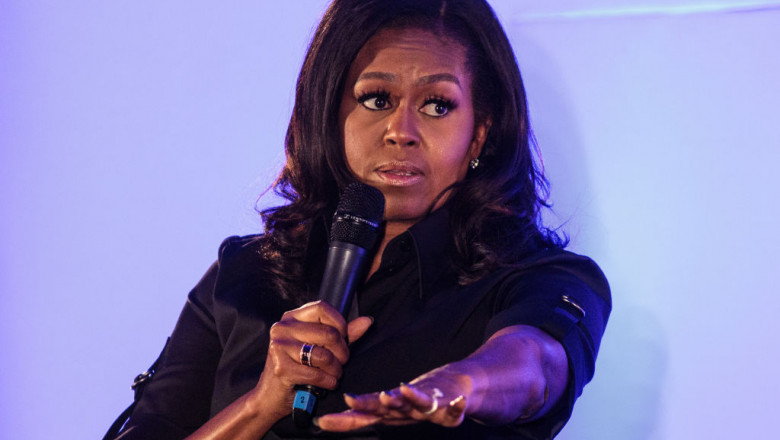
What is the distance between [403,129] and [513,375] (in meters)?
0.69

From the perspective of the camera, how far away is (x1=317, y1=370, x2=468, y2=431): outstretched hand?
964 millimetres

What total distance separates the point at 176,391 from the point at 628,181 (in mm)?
1215

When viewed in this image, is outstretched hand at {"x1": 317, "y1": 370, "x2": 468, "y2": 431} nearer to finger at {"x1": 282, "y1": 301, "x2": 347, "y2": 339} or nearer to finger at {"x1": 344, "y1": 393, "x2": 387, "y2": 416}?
finger at {"x1": 344, "y1": 393, "x2": 387, "y2": 416}

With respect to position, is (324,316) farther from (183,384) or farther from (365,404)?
(183,384)

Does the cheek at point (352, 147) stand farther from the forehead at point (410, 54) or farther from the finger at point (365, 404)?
the finger at point (365, 404)

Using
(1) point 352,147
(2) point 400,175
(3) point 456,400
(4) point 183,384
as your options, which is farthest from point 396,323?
(3) point 456,400

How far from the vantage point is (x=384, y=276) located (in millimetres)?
1787

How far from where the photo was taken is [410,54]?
1.82m

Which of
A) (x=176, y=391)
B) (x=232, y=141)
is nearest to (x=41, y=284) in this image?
(x=232, y=141)

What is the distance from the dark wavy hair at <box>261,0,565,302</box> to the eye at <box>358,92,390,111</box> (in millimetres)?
83

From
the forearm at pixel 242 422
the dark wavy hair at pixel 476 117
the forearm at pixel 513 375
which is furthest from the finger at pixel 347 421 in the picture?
the dark wavy hair at pixel 476 117

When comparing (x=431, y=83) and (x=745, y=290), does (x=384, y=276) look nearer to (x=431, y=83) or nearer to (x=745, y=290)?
(x=431, y=83)

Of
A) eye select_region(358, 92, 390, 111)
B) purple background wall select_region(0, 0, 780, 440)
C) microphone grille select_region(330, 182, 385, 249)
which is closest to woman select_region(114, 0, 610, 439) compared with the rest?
eye select_region(358, 92, 390, 111)

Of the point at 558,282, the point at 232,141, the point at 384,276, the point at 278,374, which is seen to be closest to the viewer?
the point at 278,374
